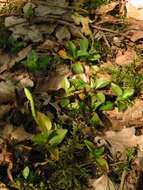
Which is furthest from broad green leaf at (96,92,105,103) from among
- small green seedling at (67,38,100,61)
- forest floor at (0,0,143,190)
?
small green seedling at (67,38,100,61)

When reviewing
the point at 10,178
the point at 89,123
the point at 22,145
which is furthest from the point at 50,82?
the point at 10,178

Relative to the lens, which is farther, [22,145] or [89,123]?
[89,123]

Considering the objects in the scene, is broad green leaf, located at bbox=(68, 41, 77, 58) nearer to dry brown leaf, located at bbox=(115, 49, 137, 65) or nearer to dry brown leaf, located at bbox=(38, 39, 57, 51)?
dry brown leaf, located at bbox=(38, 39, 57, 51)

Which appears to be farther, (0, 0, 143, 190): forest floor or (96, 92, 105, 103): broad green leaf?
(96, 92, 105, 103): broad green leaf

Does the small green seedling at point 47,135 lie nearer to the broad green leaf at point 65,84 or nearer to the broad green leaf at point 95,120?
the broad green leaf at point 95,120

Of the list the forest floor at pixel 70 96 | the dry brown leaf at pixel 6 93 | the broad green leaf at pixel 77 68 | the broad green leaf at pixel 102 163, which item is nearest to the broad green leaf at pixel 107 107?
the forest floor at pixel 70 96

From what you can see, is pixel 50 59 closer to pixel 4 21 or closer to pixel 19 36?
pixel 19 36

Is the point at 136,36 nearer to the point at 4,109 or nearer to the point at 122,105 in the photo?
the point at 122,105

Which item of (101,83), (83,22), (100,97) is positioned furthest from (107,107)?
(83,22)
